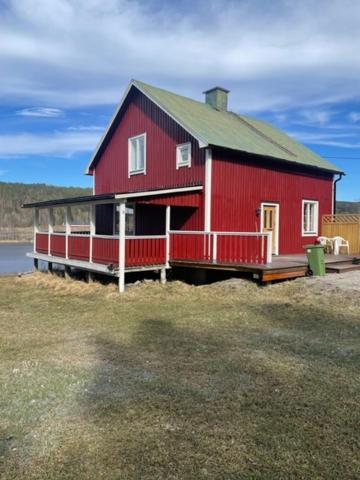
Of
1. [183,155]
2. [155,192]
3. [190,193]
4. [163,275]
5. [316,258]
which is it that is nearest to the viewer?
[316,258]

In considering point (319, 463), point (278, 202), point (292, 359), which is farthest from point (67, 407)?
point (278, 202)

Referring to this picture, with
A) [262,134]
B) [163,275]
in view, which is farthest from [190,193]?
[262,134]

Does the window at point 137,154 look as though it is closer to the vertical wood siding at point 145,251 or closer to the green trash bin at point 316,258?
the vertical wood siding at point 145,251

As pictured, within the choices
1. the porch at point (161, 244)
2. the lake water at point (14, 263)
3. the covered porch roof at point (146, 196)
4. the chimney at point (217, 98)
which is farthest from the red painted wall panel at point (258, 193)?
the lake water at point (14, 263)

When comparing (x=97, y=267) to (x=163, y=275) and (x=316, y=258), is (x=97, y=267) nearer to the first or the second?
(x=163, y=275)

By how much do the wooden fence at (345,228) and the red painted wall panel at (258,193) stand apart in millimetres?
547

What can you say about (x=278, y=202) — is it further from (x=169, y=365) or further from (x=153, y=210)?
(x=169, y=365)

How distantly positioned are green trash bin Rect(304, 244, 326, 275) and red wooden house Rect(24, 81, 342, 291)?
43.1 inches

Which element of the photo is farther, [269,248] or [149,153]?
[149,153]

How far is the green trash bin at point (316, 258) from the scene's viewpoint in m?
11.0

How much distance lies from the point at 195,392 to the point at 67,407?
130 centimetres

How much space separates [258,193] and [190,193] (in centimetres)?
273

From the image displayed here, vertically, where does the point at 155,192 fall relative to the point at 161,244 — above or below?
above

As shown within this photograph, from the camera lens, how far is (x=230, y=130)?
15016 mm
